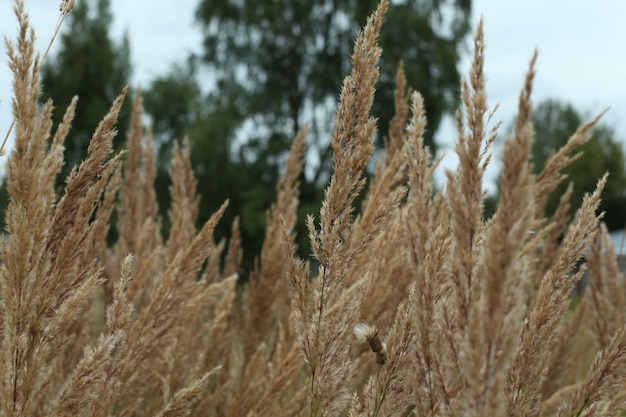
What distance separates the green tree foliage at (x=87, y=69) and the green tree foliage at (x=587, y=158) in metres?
23.3

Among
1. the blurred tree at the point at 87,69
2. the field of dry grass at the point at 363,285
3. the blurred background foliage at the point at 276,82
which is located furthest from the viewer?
the blurred tree at the point at 87,69

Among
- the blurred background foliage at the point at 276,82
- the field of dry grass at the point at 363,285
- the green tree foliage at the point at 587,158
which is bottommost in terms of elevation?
the field of dry grass at the point at 363,285

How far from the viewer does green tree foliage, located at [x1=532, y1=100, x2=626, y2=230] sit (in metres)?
41.8

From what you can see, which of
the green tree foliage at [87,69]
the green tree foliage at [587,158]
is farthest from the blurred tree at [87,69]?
the green tree foliage at [587,158]

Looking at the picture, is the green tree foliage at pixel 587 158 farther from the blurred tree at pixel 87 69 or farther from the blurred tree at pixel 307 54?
the blurred tree at pixel 87 69

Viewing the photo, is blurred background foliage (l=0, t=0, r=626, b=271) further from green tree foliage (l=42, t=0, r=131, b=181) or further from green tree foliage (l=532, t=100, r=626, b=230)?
green tree foliage (l=532, t=100, r=626, b=230)

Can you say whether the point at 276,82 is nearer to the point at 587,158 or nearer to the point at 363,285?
the point at 363,285

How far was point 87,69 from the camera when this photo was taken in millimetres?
26156

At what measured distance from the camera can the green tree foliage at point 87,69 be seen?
81.7 feet

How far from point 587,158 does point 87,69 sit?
2932cm

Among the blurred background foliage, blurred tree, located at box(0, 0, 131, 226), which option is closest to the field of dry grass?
the blurred background foliage

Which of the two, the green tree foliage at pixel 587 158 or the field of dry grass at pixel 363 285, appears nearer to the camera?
the field of dry grass at pixel 363 285

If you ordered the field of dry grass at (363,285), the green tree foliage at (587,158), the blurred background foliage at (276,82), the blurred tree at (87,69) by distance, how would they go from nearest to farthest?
the field of dry grass at (363,285) → the blurred background foliage at (276,82) → the blurred tree at (87,69) → the green tree foliage at (587,158)

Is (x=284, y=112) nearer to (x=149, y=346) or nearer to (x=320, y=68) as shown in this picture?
(x=320, y=68)
